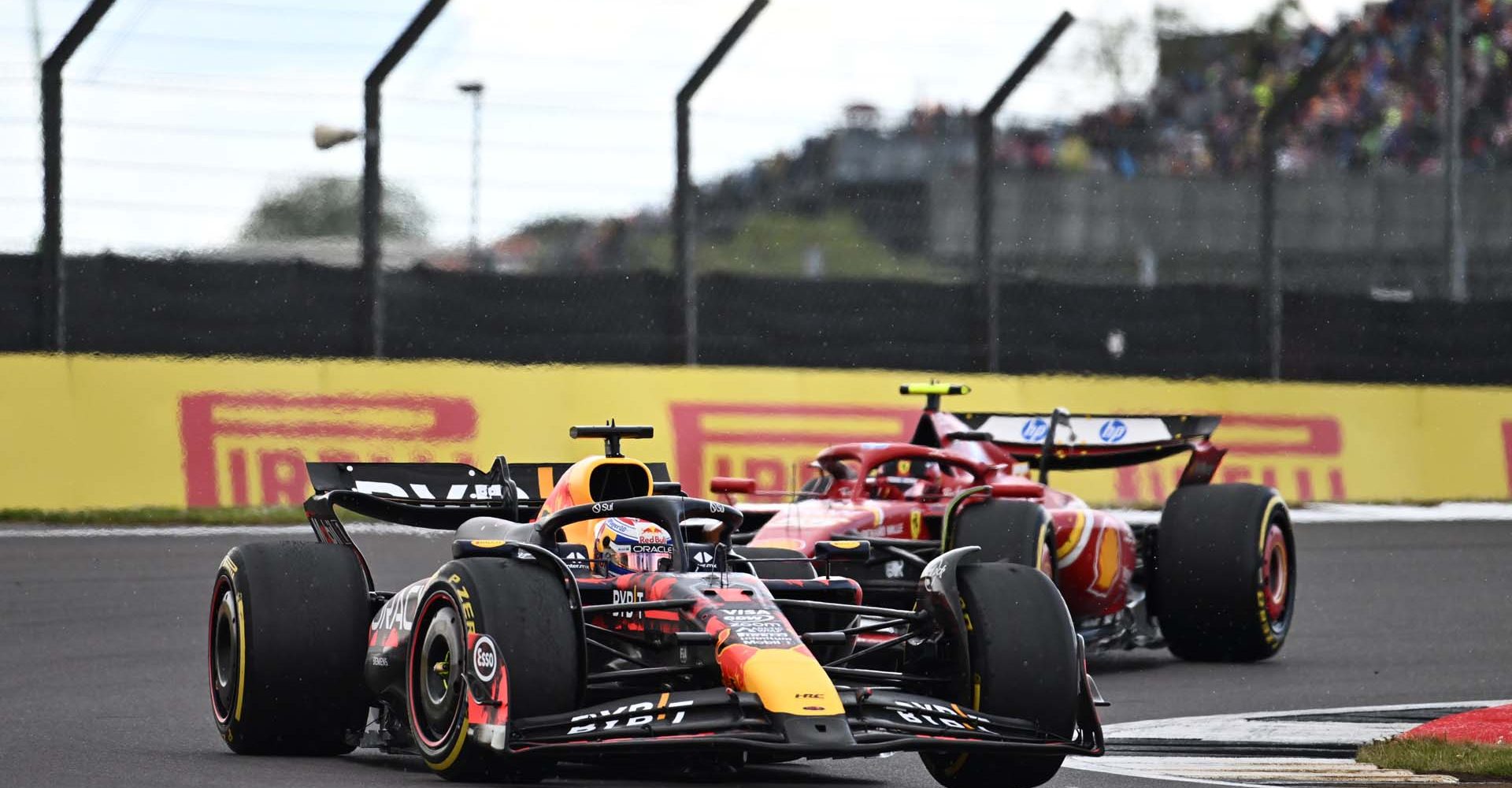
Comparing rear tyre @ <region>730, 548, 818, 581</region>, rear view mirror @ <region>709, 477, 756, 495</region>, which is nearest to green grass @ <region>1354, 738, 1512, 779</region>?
rear tyre @ <region>730, 548, 818, 581</region>

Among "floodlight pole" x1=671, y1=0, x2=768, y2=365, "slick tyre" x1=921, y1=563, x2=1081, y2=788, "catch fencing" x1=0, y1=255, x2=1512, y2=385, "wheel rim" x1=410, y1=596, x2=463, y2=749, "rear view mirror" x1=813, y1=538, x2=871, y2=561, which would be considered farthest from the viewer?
"floodlight pole" x1=671, y1=0, x2=768, y2=365

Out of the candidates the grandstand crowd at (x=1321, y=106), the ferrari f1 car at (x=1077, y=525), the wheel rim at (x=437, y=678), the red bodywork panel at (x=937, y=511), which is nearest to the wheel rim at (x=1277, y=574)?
the ferrari f1 car at (x=1077, y=525)

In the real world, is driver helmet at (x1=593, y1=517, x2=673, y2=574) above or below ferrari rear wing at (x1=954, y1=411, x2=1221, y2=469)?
below

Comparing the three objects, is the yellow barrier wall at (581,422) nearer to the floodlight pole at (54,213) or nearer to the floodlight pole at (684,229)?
the floodlight pole at (54,213)

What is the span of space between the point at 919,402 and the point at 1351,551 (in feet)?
11.9

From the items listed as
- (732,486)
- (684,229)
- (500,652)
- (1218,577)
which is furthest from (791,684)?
(684,229)

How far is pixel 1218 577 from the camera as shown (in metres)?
12.2

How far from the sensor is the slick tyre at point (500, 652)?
6.88 m

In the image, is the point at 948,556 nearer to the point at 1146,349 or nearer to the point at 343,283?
the point at 343,283

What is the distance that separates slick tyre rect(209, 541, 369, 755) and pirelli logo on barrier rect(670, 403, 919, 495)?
8845mm

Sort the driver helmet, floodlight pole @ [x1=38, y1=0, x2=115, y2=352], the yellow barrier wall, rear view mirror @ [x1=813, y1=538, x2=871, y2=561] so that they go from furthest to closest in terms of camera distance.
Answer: floodlight pole @ [x1=38, y1=0, x2=115, y2=352]
the yellow barrier wall
rear view mirror @ [x1=813, y1=538, x2=871, y2=561]
the driver helmet

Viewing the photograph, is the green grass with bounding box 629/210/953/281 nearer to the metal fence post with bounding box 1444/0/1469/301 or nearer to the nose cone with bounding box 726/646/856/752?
the metal fence post with bounding box 1444/0/1469/301

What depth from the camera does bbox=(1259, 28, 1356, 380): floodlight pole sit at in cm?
2028

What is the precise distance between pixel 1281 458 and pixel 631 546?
41.3 ft
